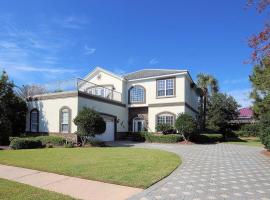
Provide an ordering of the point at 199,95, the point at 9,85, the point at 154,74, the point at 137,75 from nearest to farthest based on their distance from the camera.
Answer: the point at 9,85 → the point at 154,74 → the point at 137,75 → the point at 199,95

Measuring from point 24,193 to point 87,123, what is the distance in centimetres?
1402

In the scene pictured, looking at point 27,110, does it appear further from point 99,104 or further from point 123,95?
point 123,95

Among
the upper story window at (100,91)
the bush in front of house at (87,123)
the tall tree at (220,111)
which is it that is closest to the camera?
the bush in front of house at (87,123)

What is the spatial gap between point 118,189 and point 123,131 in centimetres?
2321

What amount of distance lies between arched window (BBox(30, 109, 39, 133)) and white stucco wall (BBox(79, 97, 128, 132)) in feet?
18.9

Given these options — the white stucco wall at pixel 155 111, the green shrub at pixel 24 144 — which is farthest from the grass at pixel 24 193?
the white stucco wall at pixel 155 111

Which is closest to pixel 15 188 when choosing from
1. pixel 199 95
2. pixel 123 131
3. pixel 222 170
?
pixel 222 170

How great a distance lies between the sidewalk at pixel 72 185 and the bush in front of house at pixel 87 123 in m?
10.9

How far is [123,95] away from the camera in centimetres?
3128

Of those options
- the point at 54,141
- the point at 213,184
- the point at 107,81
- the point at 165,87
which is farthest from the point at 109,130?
the point at 213,184

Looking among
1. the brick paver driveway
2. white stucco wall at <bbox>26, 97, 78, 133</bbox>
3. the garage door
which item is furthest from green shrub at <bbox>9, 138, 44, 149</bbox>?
the brick paver driveway

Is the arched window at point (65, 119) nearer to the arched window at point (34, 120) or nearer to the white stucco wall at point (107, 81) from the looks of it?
the arched window at point (34, 120)

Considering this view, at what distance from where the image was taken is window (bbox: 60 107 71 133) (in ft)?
78.0

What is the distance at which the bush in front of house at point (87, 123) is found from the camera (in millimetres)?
21125
